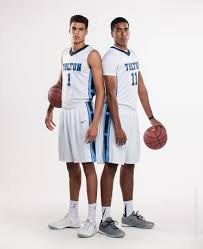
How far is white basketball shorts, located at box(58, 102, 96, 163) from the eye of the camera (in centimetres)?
823

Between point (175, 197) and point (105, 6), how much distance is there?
3.01m

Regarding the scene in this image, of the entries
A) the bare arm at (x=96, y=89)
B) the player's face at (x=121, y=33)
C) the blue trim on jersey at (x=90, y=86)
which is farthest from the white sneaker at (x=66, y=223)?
the player's face at (x=121, y=33)

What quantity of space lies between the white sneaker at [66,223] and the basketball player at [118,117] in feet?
1.19

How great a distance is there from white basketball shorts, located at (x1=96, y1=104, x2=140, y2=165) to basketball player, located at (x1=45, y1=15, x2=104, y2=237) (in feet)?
0.33

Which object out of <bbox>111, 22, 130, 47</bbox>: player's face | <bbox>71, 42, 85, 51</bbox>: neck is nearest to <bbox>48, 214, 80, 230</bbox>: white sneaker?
<bbox>71, 42, 85, 51</bbox>: neck

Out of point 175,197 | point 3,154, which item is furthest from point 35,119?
point 175,197

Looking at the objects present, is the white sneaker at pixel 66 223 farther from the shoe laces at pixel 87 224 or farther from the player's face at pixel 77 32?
the player's face at pixel 77 32

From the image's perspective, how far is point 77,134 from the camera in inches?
326

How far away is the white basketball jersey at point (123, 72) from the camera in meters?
8.27

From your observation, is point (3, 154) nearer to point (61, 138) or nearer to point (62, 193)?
point (62, 193)

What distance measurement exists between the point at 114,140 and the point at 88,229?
866mm

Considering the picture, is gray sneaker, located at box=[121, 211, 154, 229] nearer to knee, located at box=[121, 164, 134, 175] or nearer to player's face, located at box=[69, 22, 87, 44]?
knee, located at box=[121, 164, 134, 175]

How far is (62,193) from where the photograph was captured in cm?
1045

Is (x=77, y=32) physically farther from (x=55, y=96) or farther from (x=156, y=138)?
(x=156, y=138)
